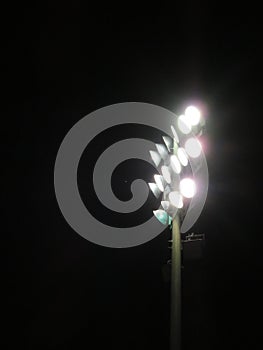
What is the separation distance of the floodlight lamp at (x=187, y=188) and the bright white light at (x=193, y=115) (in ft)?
2.39

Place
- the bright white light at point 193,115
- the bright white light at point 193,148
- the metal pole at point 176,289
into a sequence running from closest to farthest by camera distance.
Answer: the metal pole at point 176,289
the bright white light at point 193,148
the bright white light at point 193,115

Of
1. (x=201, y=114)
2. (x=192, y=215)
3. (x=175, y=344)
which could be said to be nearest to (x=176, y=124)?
(x=201, y=114)

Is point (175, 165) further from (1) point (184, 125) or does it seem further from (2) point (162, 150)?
(1) point (184, 125)

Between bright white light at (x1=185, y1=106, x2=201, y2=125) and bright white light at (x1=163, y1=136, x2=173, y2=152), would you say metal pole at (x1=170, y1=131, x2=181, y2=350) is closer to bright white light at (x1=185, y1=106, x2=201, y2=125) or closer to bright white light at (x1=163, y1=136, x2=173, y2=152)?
bright white light at (x1=163, y1=136, x2=173, y2=152)

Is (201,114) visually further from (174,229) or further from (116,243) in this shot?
(116,243)

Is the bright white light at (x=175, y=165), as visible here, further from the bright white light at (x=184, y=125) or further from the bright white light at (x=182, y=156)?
the bright white light at (x=184, y=125)

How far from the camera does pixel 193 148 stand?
4812 millimetres

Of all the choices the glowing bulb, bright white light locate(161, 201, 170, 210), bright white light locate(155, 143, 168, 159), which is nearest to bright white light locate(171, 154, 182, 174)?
bright white light locate(155, 143, 168, 159)

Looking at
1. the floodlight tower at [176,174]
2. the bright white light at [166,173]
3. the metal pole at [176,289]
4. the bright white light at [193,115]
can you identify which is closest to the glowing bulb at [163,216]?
the floodlight tower at [176,174]

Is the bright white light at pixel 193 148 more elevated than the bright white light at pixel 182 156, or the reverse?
the bright white light at pixel 193 148

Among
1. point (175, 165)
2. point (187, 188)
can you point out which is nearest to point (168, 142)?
point (175, 165)

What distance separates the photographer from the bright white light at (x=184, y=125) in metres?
4.93

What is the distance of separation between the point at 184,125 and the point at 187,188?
0.78 meters

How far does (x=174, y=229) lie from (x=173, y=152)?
0.94 m
